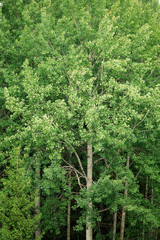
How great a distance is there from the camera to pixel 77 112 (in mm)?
14406

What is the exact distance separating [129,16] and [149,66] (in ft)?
11.9

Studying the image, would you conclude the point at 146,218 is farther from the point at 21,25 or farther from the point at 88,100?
the point at 21,25

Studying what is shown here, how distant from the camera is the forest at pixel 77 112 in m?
11.6

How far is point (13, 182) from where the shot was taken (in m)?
11.7

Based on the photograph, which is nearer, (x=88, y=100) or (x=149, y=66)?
(x=88, y=100)

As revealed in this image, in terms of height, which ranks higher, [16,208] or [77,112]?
[77,112]

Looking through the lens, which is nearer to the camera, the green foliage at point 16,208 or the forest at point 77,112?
the green foliage at point 16,208

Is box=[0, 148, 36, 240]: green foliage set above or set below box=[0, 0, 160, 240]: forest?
below

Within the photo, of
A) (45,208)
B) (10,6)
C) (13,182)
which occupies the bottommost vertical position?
(45,208)

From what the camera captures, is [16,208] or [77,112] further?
[77,112]

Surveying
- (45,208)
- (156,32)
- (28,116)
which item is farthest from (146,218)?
(156,32)

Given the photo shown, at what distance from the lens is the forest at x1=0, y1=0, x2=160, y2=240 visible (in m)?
11.6

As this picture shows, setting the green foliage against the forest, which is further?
the forest

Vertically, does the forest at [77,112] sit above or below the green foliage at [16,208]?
above
